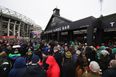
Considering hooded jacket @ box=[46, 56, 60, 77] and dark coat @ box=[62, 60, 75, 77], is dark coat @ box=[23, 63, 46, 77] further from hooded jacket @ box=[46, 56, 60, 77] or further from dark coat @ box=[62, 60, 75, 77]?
dark coat @ box=[62, 60, 75, 77]

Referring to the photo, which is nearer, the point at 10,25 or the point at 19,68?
the point at 19,68

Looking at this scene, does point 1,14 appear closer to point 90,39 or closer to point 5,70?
point 90,39

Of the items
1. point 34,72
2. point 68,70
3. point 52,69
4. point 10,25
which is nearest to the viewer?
point 34,72

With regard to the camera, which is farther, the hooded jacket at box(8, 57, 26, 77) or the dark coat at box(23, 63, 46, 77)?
the hooded jacket at box(8, 57, 26, 77)

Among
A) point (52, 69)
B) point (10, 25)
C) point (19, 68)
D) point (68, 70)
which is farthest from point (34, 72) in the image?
point (10, 25)

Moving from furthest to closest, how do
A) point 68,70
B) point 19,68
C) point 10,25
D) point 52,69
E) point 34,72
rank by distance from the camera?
point 10,25
point 68,70
point 52,69
point 19,68
point 34,72

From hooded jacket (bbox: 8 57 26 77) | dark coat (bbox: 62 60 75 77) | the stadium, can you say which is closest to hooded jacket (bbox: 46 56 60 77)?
dark coat (bbox: 62 60 75 77)

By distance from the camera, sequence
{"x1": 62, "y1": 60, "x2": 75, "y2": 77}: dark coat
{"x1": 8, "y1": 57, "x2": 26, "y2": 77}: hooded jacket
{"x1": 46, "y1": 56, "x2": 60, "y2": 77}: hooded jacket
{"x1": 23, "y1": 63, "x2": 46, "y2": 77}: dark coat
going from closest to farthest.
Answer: {"x1": 23, "y1": 63, "x2": 46, "y2": 77}: dark coat → {"x1": 8, "y1": 57, "x2": 26, "y2": 77}: hooded jacket → {"x1": 46, "y1": 56, "x2": 60, "y2": 77}: hooded jacket → {"x1": 62, "y1": 60, "x2": 75, "y2": 77}: dark coat

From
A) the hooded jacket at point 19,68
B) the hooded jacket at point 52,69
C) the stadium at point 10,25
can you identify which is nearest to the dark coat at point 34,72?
the hooded jacket at point 19,68

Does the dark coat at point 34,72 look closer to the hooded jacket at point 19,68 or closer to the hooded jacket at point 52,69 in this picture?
the hooded jacket at point 19,68

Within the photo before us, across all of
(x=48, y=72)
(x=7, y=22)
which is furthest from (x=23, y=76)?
(x=7, y=22)

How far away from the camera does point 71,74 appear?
530 centimetres

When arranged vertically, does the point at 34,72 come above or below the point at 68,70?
above

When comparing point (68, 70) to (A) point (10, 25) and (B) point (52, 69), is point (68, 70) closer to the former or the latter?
(B) point (52, 69)
